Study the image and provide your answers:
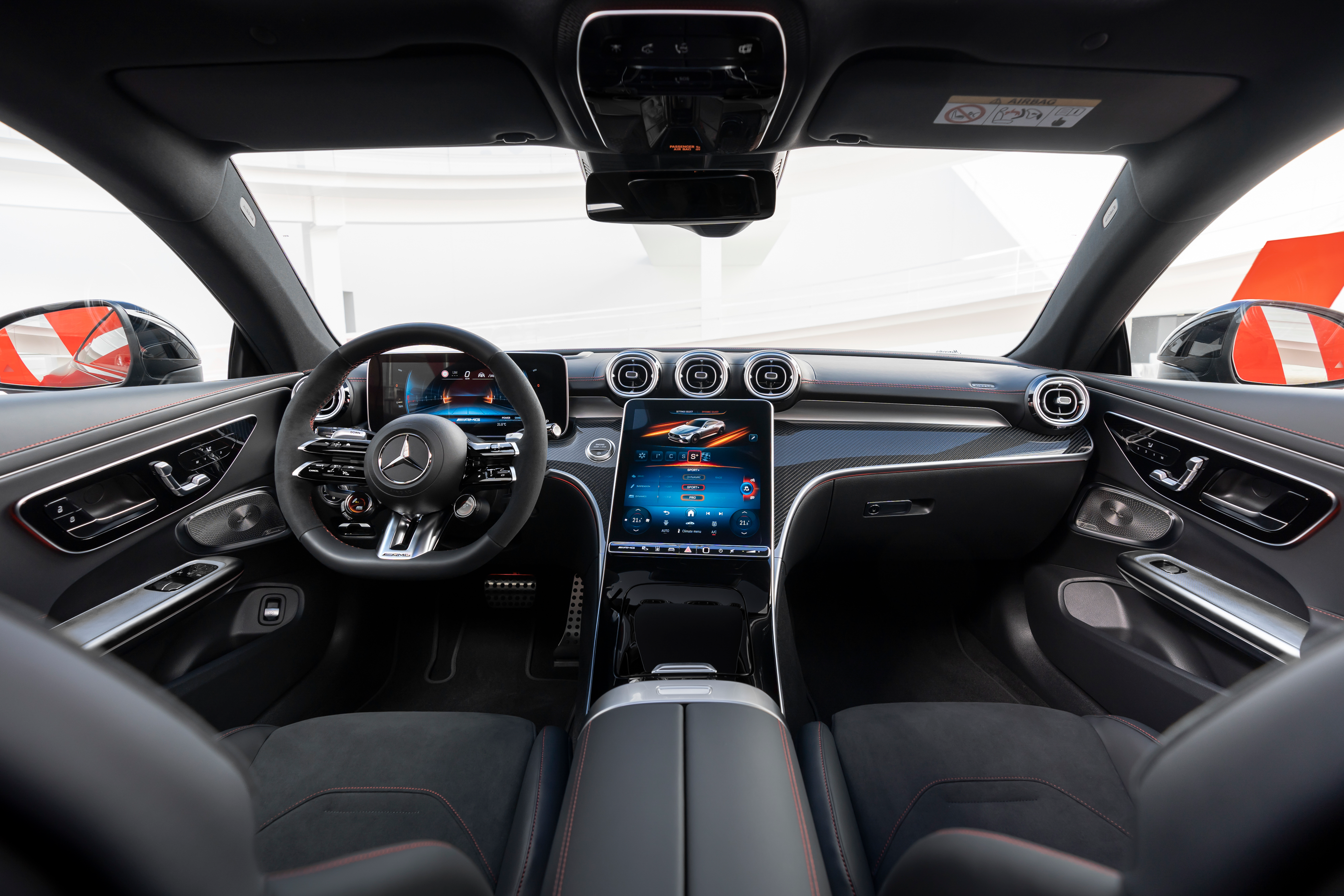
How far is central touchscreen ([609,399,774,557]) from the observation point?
1.91 metres

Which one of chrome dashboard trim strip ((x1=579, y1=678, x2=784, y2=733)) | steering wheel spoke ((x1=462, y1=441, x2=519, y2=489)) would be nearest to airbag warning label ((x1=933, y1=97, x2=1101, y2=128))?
steering wheel spoke ((x1=462, y1=441, x2=519, y2=489))

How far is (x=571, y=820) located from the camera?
105cm

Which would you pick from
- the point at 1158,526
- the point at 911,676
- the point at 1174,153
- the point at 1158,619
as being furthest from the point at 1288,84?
the point at 911,676

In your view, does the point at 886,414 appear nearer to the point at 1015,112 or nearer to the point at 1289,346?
the point at 1015,112

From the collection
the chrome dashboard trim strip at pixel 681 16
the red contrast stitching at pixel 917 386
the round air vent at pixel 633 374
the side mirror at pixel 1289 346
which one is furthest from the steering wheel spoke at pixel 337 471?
the side mirror at pixel 1289 346

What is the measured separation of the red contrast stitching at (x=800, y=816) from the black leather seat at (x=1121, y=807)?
91 mm

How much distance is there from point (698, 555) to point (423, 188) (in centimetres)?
203

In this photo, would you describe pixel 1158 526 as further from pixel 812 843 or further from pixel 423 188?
pixel 423 188

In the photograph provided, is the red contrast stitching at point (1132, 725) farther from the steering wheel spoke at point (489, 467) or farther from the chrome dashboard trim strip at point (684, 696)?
the steering wheel spoke at point (489, 467)

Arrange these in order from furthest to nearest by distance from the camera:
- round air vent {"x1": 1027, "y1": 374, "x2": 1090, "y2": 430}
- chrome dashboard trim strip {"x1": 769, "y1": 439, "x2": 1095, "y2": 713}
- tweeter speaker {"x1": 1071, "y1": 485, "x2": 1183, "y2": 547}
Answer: round air vent {"x1": 1027, "y1": 374, "x2": 1090, "y2": 430} < chrome dashboard trim strip {"x1": 769, "y1": 439, "x2": 1095, "y2": 713} < tweeter speaker {"x1": 1071, "y1": 485, "x2": 1183, "y2": 547}

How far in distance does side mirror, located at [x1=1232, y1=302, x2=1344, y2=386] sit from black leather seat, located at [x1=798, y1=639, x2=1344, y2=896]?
1.19m

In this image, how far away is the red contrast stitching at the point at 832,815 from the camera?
41.0 inches

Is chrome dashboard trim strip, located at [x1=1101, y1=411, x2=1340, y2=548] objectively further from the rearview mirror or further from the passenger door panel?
the rearview mirror

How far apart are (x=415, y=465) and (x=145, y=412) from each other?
761 mm
